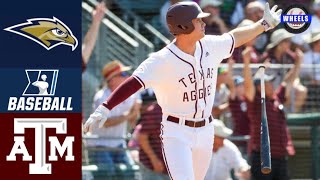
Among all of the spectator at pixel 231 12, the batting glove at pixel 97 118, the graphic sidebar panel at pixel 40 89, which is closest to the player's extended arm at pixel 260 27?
the batting glove at pixel 97 118

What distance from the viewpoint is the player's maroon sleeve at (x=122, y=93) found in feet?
23.1

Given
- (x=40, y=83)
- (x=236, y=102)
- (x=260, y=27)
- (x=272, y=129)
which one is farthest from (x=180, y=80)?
(x=236, y=102)

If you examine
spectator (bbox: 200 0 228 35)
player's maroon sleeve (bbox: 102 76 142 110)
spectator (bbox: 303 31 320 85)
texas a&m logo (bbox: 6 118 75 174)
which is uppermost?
spectator (bbox: 200 0 228 35)

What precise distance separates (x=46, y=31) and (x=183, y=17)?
1.66 meters

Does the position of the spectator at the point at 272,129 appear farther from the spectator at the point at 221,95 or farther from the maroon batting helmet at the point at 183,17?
the maroon batting helmet at the point at 183,17

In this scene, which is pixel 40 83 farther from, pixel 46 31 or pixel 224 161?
pixel 224 161

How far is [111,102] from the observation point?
702cm

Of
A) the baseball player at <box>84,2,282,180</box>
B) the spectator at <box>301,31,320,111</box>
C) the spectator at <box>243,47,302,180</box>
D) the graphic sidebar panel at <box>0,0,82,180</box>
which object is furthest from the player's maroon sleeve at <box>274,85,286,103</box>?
the baseball player at <box>84,2,282,180</box>

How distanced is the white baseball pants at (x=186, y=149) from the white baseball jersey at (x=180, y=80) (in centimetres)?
10

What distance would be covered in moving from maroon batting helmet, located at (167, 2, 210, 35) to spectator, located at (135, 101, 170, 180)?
269 cm

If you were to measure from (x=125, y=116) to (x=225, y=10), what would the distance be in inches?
→ 69.6

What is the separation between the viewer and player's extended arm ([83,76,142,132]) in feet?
22.8

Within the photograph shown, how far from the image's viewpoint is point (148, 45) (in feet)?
34.6

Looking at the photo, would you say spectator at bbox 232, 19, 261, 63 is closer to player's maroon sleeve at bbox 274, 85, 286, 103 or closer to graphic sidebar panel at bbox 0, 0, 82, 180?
player's maroon sleeve at bbox 274, 85, 286, 103
